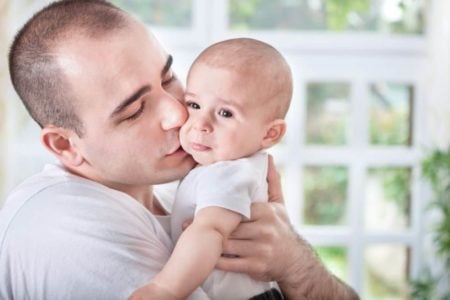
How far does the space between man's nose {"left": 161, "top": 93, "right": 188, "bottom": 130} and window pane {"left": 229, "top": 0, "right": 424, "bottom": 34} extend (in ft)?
8.17

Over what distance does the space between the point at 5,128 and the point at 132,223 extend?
7.31ft

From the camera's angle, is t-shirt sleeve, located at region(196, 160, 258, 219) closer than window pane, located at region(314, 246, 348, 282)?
Yes

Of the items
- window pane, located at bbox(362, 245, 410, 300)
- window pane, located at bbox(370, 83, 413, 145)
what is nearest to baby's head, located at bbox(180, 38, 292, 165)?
window pane, located at bbox(370, 83, 413, 145)

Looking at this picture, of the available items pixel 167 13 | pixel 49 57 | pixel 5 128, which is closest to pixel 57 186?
pixel 49 57

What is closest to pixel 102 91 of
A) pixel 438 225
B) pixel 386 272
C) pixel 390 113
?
pixel 438 225

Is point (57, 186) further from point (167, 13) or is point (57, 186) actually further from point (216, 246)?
point (167, 13)

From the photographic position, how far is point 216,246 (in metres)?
1.18

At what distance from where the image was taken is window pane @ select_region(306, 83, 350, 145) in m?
3.80

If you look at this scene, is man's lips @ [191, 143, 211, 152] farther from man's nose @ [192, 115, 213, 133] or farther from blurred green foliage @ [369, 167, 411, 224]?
blurred green foliage @ [369, 167, 411, 224]

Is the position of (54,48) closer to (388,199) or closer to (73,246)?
(73,246)

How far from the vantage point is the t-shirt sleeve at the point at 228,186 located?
122 centimetres

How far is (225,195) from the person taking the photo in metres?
1.22

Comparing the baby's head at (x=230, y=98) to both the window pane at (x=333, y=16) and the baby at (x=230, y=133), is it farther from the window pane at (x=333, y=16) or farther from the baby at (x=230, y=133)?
the window pane at (x=333, y=16)

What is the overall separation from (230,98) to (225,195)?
0.56 feet
